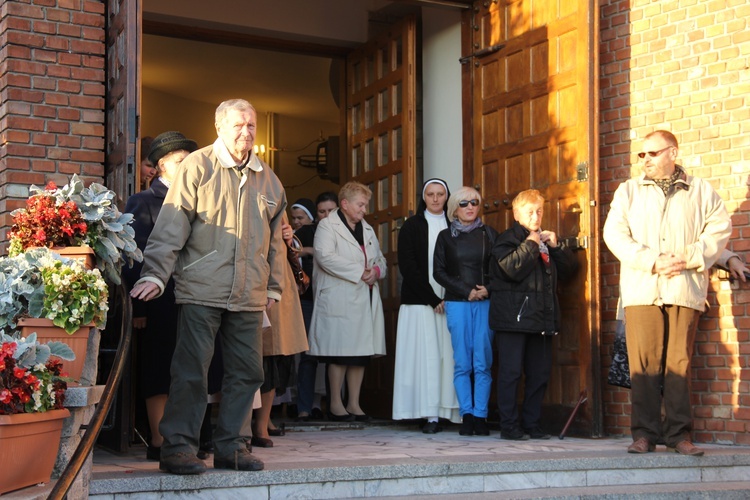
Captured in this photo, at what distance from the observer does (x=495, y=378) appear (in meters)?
8.12

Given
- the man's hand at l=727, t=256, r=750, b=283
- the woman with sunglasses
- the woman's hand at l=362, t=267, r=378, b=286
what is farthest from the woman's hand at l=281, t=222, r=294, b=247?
the man's hand at l=727, t=256, r=750, b=283

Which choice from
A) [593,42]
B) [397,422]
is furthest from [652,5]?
[397,422]

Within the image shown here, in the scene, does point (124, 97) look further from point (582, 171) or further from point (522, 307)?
point (582, 171)

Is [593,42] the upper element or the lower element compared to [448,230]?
upper

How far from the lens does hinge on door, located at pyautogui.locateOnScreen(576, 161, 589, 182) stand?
734cm

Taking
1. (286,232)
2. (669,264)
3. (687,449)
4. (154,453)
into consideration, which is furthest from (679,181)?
(154,453)

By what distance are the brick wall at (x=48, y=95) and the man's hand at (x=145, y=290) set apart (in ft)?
5.95

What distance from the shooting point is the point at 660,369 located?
638cm

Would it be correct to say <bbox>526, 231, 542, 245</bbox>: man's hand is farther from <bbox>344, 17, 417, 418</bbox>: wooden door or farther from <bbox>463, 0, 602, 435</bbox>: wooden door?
<bbox>344, 17, 417, 418</bbox>: wooden door

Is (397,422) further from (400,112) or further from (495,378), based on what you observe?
(400,112)

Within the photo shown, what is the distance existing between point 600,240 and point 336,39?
4071 millimetres

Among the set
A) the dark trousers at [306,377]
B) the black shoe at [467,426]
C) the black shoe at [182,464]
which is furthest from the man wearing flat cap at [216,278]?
the dark trousers at [306,377]

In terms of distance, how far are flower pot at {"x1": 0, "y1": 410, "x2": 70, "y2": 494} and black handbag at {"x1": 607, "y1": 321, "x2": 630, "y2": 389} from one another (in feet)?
12.4

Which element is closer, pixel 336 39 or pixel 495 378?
pixel 495 378
